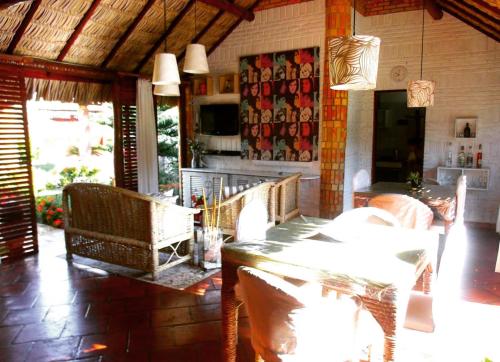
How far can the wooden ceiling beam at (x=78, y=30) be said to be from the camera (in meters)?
4.84

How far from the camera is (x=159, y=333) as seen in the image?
292 centimetres

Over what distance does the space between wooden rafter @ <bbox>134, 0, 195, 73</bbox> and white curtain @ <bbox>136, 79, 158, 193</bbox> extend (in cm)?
27

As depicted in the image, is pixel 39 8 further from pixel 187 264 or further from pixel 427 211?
pixel 427 211

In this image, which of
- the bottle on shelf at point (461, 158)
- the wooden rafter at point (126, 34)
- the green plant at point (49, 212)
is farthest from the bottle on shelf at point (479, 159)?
the green plant at point (49, 212)

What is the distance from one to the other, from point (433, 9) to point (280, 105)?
8.41ft

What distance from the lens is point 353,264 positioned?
6.73 feet

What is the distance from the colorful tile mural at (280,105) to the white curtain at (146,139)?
5.06 feet

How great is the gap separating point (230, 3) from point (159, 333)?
5.15 meters

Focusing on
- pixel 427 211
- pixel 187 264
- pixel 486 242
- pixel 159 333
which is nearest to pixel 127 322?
pixel 159 333

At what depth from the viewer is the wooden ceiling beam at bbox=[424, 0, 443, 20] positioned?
548 cm

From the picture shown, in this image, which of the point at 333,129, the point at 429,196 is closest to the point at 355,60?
the point at 429,196

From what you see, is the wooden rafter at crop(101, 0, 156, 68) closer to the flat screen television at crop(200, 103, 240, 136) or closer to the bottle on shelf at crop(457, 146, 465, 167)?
the flat screen television at crop(200, 103, 240, 136)

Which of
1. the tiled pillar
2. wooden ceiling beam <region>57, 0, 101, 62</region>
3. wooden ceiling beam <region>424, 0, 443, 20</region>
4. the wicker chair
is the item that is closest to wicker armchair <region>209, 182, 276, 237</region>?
the wicker chair

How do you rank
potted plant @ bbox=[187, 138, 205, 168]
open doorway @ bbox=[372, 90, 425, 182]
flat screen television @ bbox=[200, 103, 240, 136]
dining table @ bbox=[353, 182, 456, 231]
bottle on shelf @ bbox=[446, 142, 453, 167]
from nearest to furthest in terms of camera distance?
dining table @ bbox=[353, 182, 456, 231] → bottle on shelf @ bbox=[446, 142, 453, 167] → flat screen television @ bbox=[200, 103, 240, 136] → potted plant @ bbox=[187, 138, 205, 168] → open doorway @ bbox=[372, 90, 425, 182]
